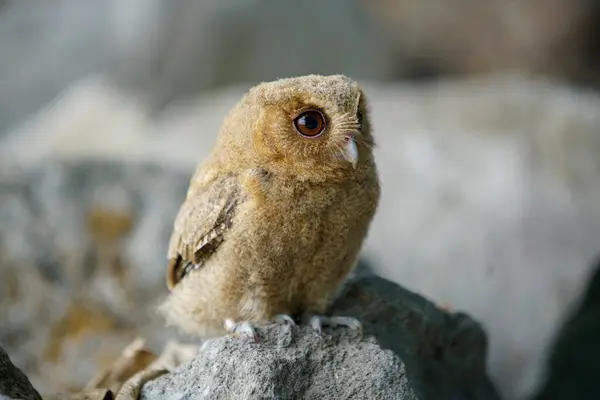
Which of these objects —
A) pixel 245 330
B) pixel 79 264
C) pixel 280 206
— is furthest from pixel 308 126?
pixel 79 264

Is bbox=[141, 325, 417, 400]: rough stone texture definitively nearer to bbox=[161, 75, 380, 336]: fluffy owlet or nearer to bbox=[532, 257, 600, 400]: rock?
bbox=[161, 75, 380, 336]: fluffy owlet

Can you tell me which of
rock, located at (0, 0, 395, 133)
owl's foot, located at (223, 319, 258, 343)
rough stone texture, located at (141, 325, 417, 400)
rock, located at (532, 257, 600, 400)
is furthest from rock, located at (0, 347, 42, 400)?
rock, located at (0, 0, 395, 133)

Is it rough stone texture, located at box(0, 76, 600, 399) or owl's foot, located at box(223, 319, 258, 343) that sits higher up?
rough stone texture, located at box(0, 76, 600, 399)

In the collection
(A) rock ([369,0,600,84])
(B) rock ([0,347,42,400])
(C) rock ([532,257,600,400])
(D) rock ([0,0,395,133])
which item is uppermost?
(A) rock ([369,0,600,84])

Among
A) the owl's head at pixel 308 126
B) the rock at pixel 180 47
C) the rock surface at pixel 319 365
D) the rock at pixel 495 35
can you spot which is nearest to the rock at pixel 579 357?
the rock surface at pixel 319 365

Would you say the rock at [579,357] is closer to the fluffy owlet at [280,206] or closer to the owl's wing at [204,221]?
the fluffy owlet at [280,206]

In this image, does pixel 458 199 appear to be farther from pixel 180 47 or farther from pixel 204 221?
pixel 180 47

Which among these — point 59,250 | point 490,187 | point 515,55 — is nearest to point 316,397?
point 59,250
